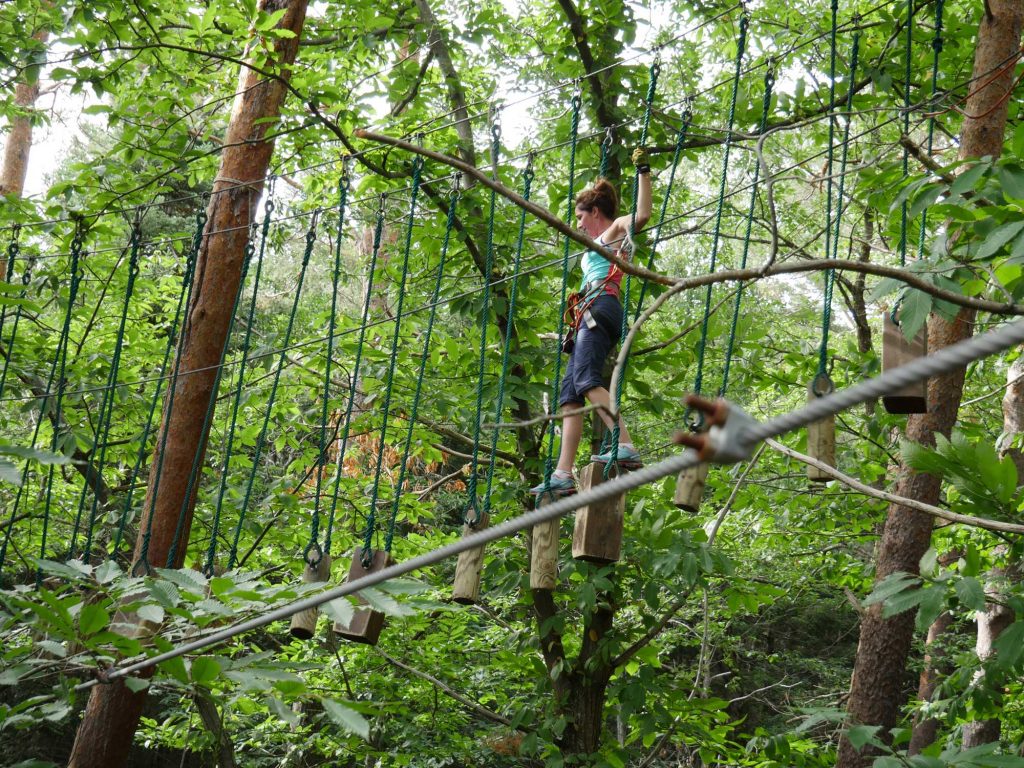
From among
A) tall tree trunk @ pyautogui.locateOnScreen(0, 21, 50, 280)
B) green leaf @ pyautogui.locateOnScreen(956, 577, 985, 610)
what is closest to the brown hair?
green leaf @ pyautogui.locateOnScreen(956, 577, 985, 610)

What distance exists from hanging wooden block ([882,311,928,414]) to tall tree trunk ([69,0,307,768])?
252 centimetres

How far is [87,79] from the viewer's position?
419 centimetres

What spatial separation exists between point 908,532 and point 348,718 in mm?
2608

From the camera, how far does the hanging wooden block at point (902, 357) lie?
2.00 metres

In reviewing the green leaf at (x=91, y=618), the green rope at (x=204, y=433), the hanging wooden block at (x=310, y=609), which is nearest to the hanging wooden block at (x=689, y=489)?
the hanging wooden block at (x=310, y=609)

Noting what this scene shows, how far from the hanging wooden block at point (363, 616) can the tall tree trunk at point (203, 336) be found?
51.8 inches

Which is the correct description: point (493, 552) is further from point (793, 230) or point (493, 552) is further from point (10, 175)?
point (10, 175)

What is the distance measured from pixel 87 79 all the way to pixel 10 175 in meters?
5.43

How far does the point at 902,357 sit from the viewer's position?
203 centimetres

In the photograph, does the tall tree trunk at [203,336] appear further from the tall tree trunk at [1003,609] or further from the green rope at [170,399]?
the tall tree trunk at [1003,609]

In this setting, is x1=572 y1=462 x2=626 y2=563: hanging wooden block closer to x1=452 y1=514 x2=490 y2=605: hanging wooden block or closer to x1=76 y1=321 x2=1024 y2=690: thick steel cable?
x1=452 y1=514 x2=490 y2=605: hanging wooden block

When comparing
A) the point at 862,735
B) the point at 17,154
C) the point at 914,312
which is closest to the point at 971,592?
the point at 862,735

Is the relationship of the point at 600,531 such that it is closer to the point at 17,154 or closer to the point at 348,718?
the point at 348,718

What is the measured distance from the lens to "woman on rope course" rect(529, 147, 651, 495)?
3000 millimetres
